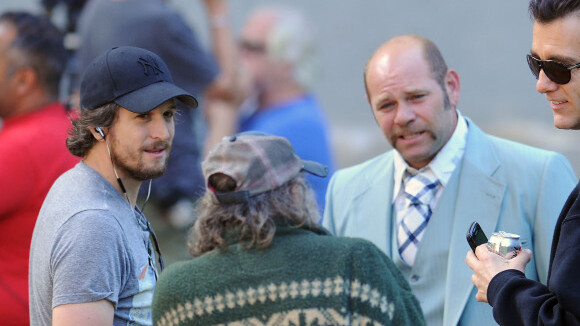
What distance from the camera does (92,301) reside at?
92.4 inches

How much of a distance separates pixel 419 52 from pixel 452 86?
0.20 meters

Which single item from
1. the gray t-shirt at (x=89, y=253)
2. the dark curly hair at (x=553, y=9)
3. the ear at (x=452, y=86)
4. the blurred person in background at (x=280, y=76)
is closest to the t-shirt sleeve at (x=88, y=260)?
the gray t-shirt at (x=89, y=253)

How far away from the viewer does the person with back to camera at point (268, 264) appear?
2.10m

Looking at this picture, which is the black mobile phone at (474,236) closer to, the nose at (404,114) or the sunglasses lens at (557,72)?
the sunglasses lens at (557,72)

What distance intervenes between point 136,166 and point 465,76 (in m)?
5.99

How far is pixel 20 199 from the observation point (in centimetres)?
325

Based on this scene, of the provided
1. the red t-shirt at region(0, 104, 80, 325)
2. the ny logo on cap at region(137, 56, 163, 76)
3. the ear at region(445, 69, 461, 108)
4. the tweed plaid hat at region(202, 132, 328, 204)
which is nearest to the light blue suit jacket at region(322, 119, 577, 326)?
the ear at region(445, 69, 461, 108)

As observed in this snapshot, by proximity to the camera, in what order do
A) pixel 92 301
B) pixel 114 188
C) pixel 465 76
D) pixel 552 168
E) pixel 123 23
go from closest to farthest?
pixel 92 301 < pixel 114 188 < pixel 552 168 < pixel 123 23 < pixel 465 76

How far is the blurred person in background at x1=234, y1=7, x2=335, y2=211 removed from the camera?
480cm

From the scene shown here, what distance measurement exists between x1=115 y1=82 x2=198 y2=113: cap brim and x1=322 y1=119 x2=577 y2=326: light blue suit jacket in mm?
1029

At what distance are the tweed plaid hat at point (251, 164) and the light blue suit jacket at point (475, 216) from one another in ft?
3.12

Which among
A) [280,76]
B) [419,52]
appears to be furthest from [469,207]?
[280,76]

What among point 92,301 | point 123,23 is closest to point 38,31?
point 123,23

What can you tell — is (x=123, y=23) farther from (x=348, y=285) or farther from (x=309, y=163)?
(x=348, y=285)
